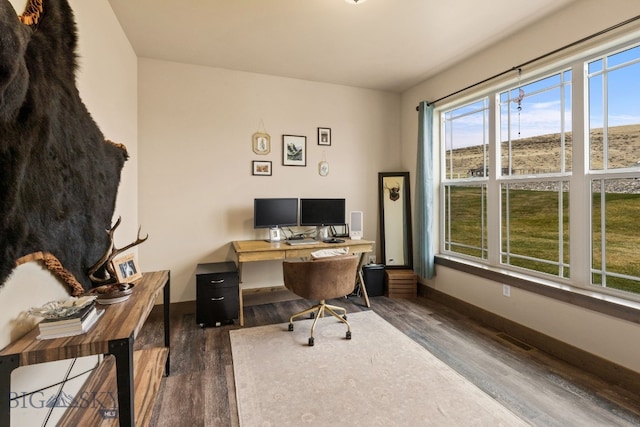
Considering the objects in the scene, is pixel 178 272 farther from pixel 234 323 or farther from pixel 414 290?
pixel 414 290

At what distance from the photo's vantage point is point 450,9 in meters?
2.38

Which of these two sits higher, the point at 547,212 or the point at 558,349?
the point at 547,212

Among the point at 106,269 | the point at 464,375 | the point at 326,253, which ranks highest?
the point at 106,269

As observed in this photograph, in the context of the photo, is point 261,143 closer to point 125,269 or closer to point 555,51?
point 125,269

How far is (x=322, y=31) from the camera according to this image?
2.69 meters

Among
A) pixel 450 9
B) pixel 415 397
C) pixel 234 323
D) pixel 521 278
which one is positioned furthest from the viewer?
pixel 234 323

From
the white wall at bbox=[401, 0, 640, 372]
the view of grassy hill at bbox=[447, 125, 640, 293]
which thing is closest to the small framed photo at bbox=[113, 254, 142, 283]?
the white wall at bbox=[401, 0, 640, 372]

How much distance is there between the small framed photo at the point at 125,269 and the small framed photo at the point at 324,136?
8.70ft

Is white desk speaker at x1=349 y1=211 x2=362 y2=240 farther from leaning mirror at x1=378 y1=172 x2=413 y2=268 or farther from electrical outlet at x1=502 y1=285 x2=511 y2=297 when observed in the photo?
electrical outlet at x1=502 y1=285 x2=511 y2=297

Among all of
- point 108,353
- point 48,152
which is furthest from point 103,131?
point 108,353

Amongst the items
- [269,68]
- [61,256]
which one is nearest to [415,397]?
[61,256]

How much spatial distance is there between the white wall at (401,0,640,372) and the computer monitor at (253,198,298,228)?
1.93 m

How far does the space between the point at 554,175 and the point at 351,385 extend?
93.6 inches

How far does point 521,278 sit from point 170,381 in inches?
117
